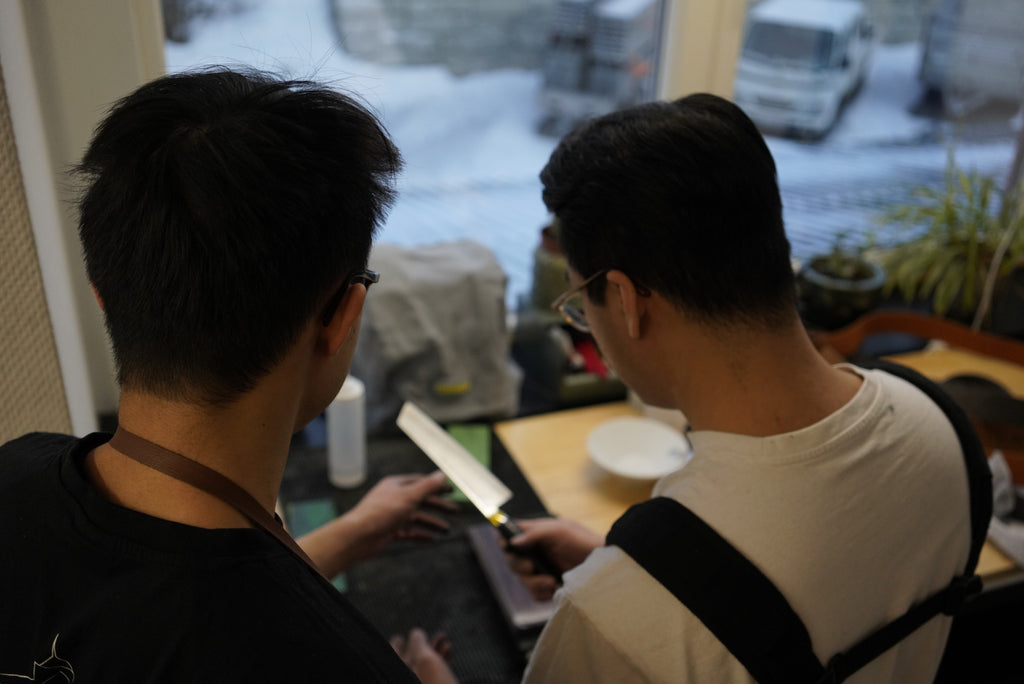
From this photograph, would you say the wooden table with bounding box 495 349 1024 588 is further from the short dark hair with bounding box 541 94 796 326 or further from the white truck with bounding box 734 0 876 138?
the white truck with bounding box 734 0 876 138

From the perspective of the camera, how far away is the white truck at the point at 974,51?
2012mm

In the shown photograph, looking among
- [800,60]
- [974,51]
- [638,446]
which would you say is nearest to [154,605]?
[638,446]

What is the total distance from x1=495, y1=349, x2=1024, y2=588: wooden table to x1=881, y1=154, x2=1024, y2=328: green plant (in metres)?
0.21

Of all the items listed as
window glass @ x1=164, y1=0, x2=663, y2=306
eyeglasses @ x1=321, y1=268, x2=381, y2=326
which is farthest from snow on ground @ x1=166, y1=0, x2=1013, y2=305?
eyeglasses @ x1=321, y1=268, x2=381, y2=326

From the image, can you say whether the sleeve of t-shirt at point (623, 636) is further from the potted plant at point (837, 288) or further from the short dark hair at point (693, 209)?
the potted plant at point (837, 288)

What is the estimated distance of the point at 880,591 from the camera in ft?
2.47

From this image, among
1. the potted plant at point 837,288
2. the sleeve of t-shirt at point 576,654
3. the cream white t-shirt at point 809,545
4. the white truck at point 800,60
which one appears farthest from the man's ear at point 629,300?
the white truck at point 800,60

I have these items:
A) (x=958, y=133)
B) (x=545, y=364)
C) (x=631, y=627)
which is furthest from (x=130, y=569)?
(x=958, y=133)

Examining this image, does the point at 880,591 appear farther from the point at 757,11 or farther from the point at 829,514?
the point at 757,11

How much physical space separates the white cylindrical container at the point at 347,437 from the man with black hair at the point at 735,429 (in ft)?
1.92

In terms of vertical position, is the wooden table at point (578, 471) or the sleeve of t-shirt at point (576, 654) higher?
the sleeve of t-shirt at point (576, 654)

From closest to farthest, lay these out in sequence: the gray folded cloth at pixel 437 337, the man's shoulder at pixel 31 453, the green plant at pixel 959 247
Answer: the man's shoulder at pixel 31 453 < the gray folded cloth at pixel 437 337 < the green plant at pixel 959 247

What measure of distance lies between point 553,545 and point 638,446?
42cm

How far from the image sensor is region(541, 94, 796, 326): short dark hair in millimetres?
766
